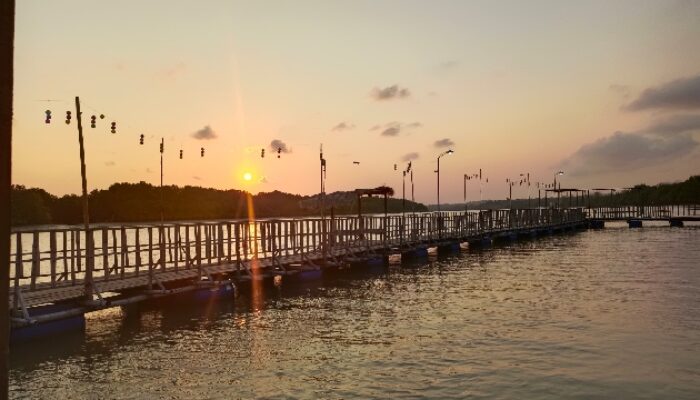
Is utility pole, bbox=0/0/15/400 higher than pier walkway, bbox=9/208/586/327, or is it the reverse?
utility pole, bbox=0/0/15/400

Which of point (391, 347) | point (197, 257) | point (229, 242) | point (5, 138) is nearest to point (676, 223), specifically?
point (229, 242)

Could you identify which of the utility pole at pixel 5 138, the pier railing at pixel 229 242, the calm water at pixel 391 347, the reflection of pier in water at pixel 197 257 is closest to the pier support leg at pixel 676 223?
the pier railing at pixel 229 242

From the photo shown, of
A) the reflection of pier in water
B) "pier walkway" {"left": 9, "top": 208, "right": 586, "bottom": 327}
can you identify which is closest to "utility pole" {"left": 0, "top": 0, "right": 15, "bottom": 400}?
the reflection of pier in water

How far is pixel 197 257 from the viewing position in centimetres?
2623

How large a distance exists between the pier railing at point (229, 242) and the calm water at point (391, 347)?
200 cm

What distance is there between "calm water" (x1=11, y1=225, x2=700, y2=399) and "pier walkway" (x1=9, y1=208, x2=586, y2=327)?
3.79 ft

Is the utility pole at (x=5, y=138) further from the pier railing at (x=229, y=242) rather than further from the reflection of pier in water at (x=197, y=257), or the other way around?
the reflection of pier in water at (x=197, y=257)

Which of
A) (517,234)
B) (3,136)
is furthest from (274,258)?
(517,234)

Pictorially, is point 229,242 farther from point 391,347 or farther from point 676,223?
point 676,223

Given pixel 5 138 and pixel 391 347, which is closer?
pixel 5 138

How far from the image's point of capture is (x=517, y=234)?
3063 inches

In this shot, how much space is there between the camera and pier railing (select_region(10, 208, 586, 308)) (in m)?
20.6

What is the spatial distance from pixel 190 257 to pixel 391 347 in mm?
16502

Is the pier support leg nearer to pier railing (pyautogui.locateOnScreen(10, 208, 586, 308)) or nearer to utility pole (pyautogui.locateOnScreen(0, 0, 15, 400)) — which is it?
pier railing (pyautogui.locateOnScreen(10, 208, 586, 308))
